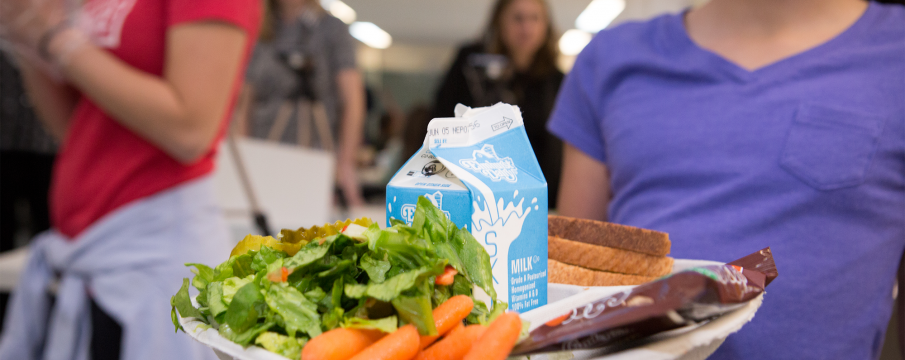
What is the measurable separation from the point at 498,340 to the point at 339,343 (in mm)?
108

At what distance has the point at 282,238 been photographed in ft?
1.71

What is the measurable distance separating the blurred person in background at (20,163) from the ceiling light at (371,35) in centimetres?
747

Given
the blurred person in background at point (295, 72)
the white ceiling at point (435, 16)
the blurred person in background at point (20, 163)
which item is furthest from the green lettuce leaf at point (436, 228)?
the white ceiling at point (435, 16)

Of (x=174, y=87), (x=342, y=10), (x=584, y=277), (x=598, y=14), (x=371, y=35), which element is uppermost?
(x=342, y=10)

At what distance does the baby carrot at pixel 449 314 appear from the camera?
40 centimetres

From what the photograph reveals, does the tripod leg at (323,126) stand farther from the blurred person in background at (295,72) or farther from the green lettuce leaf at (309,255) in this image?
the green lettuce leaf at (309,255)

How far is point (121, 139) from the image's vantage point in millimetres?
1026

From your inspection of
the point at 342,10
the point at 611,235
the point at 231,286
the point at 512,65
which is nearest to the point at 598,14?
the point at 342,10

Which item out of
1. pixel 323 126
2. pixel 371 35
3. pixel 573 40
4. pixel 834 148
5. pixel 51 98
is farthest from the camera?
pixel 371 35

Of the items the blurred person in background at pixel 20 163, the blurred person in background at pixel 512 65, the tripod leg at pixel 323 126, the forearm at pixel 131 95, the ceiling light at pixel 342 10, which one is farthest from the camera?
the ceiling light at pixel 342 10

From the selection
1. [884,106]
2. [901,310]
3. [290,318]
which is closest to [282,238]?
[290,318]

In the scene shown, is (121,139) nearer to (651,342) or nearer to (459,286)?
(459,286)

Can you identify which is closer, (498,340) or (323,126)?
(498,340)

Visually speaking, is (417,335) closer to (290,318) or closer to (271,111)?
(290,318)
